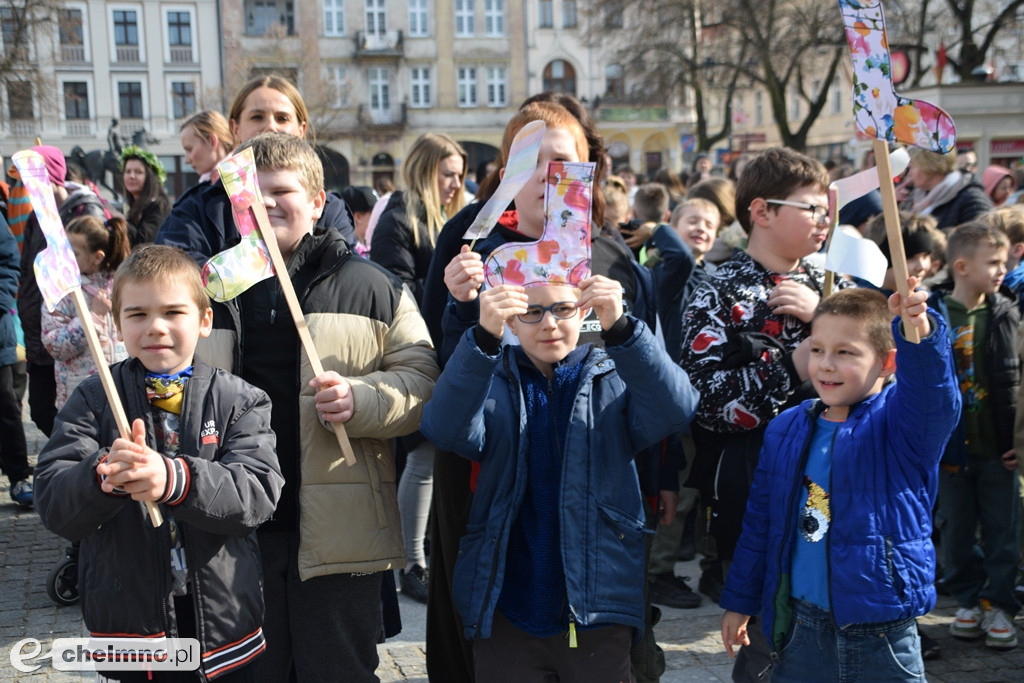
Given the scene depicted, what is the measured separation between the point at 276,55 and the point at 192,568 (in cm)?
4627

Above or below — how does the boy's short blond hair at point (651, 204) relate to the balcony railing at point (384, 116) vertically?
below

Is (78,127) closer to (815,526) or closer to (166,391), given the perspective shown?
(166,391)

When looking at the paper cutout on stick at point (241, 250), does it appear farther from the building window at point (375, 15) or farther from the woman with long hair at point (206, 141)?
the building window at point (375, 15)

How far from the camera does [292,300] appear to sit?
2.68m

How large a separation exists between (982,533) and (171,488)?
11.7 feet

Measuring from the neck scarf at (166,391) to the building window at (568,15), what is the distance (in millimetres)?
50929

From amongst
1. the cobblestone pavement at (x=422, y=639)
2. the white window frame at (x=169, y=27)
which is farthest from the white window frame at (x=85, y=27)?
the cobblestone pavement at (x=422, y=639)

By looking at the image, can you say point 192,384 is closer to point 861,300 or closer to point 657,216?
point 861,300

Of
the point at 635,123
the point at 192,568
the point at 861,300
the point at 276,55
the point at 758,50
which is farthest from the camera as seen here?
the point at 635,123

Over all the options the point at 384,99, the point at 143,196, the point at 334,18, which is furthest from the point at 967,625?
the point at 334,18

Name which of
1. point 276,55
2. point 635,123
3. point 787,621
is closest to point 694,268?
point 787,621

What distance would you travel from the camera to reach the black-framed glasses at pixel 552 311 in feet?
8.48

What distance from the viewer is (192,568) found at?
255cm

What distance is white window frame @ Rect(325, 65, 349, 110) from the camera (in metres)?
46.3
